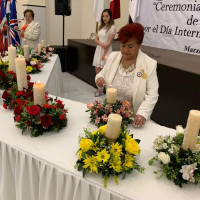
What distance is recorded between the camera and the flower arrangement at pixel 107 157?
0.82 m

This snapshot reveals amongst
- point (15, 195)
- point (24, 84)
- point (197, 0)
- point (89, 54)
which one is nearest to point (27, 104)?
point (24, 84)

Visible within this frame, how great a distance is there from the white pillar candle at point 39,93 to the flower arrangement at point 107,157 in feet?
1.37

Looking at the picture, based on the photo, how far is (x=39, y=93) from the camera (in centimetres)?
115

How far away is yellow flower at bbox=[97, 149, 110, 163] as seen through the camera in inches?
32.1

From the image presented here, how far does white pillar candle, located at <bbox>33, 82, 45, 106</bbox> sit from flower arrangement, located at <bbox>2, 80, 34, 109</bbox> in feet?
0.34

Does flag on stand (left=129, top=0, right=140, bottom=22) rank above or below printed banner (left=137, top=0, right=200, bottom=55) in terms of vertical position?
above

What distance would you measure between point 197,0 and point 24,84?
2.88m

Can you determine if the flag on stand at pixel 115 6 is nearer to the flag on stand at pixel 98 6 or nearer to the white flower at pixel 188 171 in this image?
the flag on stand at pixel 98 6

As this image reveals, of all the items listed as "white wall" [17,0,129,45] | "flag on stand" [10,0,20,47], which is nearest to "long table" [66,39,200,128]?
"flag on stand" [10,0,20,47]

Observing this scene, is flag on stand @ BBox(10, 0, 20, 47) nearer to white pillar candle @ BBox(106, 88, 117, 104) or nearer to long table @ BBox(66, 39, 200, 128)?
long table @ BBox(66, 39, 200, 128)

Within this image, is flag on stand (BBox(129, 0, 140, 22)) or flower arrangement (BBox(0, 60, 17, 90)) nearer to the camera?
flower arrangement (BBox(0, 60, 17, 90))

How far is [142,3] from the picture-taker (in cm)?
407

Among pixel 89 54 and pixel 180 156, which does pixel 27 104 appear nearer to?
pixel 180 156

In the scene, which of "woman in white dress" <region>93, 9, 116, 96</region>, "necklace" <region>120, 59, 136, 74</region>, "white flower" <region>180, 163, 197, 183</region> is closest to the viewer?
"white flower" <region>180, 163, 197, 183</region>
